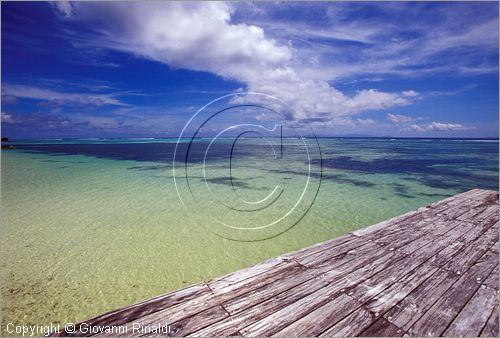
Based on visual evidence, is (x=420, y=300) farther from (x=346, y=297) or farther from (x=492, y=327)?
(x=346, y=297)

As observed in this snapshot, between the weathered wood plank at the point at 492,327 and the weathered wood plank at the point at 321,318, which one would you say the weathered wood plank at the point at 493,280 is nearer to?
the weathered wood plank at the point at 492,327

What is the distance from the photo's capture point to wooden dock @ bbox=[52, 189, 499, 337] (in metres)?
2.60

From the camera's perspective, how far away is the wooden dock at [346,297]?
2596 mm

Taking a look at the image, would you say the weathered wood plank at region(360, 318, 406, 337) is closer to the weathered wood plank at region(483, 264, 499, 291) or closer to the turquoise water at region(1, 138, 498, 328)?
the weathered wood plank at region(483, 264, 499, 291)

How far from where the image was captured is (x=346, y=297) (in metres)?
3.09

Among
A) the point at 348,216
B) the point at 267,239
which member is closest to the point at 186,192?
the point at 267,239

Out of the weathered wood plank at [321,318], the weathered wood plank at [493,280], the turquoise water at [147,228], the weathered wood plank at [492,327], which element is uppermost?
the weathered wood plank at [321,318]

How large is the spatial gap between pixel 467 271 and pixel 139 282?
6072 millimetres

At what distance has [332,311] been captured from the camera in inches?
112

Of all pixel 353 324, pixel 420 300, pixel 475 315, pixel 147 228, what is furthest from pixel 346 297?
pixel 147 228

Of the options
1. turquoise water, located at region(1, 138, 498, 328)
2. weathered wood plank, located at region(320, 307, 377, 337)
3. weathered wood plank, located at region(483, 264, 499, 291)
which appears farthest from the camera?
turquoise water, located at region(1, 138, 498, 328)

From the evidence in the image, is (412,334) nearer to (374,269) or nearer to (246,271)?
(374,269)

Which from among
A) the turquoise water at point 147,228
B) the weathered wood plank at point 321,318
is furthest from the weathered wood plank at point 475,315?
the turquoise water at point 147,228

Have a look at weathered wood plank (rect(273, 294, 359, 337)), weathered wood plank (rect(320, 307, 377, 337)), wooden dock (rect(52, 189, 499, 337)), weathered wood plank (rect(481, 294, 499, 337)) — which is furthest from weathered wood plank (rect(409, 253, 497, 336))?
weathered wood plank (rect(273, 294, 359, 337))
